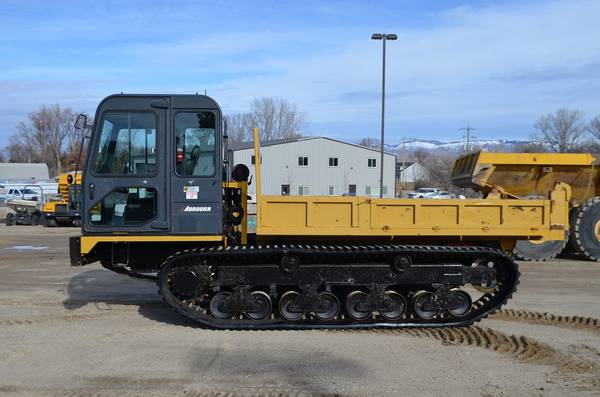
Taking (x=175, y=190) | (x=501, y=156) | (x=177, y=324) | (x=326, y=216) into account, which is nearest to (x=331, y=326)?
(x=326, y=216)

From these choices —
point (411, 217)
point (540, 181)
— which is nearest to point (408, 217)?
point (411, 217)

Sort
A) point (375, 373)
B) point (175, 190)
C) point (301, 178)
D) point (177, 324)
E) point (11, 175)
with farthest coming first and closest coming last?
point (11, 175) → point (301, 178) → point (177, 324) → point (175, 190) → point (375, 373)

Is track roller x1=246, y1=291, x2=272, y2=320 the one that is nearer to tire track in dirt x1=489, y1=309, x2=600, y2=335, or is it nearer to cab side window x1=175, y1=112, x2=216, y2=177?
cab side window x1=175, y1=112, x2=216, y2=177

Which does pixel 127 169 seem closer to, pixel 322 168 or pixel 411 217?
pixel 411 217

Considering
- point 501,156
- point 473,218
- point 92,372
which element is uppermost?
point 501,156

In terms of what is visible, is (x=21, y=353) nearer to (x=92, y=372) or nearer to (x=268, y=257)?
(x=92, y=372)

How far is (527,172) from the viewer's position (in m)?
14.4

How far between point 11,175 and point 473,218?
3385 inches

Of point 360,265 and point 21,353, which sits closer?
point 21,353

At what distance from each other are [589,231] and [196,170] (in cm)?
1077

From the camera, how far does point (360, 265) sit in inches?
297

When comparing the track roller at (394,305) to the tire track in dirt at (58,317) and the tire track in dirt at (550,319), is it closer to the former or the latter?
the tire track in dirt at (550,319)

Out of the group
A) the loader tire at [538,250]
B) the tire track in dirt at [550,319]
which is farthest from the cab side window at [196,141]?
the loader tire at [538,250]

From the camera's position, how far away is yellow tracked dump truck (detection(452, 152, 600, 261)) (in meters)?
14.2
